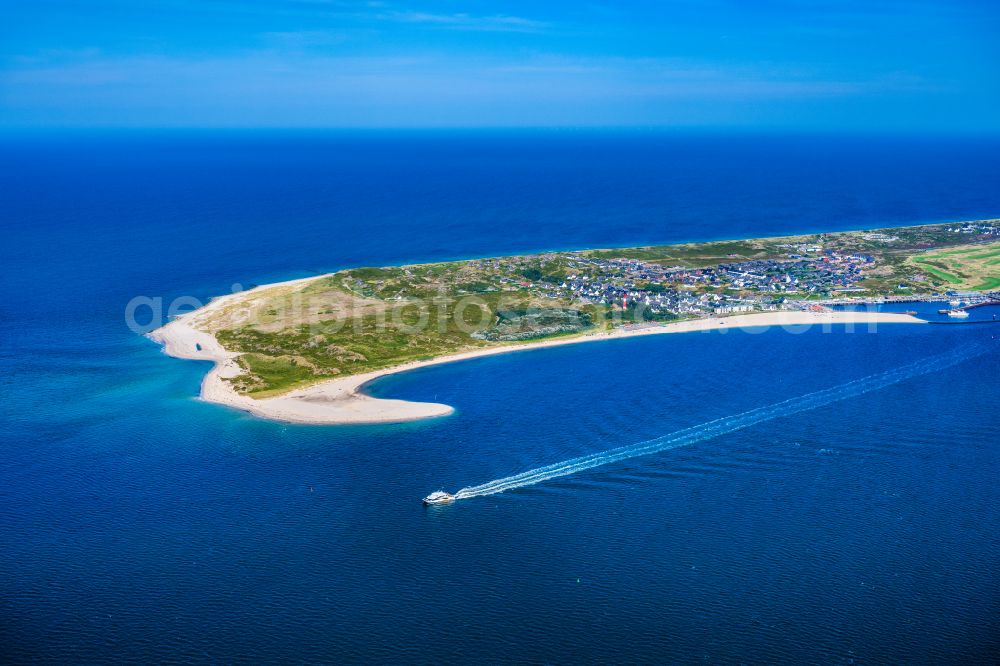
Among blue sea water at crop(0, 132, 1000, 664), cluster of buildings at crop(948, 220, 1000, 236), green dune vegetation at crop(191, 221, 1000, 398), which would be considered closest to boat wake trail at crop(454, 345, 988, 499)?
blue sea water at crop(0, 132, 1000, 664)

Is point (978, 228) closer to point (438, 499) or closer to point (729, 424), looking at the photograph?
point (729, 424)

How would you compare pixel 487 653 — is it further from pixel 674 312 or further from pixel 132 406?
pixel 674 312

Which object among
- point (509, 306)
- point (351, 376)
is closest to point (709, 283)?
point (509, 306)

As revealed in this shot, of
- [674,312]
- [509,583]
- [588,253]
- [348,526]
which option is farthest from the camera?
[588,253]

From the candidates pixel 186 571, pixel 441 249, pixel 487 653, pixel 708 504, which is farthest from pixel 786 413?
pixel 441 249

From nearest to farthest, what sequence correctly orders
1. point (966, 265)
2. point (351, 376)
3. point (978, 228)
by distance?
point (351, 376), point (966, 265), point (978, 228)

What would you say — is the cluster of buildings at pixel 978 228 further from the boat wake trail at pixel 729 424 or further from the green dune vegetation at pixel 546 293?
the boat wake trail at pixel 729 424

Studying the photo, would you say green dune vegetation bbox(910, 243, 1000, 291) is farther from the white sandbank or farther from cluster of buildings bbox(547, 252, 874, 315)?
→ the white sandbank
